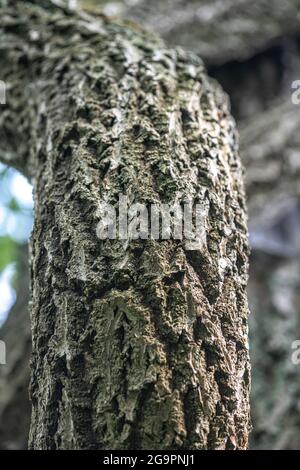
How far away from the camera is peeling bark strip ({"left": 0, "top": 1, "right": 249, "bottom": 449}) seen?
28.5 inches

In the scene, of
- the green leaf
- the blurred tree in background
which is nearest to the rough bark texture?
the blurred tree in background

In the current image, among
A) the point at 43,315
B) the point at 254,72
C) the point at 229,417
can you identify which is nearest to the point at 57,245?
the point at 43,315

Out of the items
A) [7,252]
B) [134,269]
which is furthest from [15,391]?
[7,252]

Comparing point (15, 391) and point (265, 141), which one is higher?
point (265, 141)

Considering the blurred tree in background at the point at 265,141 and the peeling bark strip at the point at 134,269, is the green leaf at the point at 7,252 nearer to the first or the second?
the blurred tree in background at the point at 265,141

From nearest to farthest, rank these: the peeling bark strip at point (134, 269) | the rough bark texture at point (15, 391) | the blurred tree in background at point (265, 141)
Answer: the peeling bark strip at point (134, 269)
the rough bark texture at point (15, 391)
the blurred tree in background at point (265, 141)

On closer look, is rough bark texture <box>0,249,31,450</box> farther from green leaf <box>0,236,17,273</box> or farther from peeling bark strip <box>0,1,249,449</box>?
green leaf <box>0,236,17,273</box>

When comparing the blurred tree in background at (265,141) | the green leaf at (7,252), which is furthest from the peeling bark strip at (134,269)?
the green leaf at (7,252)

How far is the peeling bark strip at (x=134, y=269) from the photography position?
0.72 m

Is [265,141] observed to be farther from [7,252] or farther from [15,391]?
[7,252]

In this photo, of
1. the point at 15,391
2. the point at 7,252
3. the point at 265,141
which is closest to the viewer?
the point at 15,391

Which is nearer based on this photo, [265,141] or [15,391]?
[15,391]

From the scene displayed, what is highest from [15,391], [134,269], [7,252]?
[7,252]

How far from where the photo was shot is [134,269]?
0.80 metres
